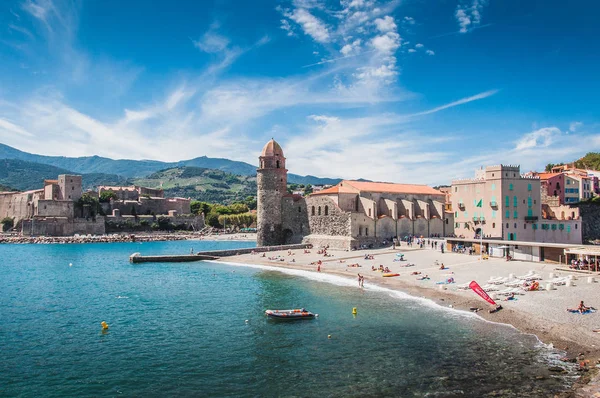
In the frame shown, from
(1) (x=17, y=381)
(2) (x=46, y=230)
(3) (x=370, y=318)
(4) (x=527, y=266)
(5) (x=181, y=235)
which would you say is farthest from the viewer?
(5) (x=181, y=235)

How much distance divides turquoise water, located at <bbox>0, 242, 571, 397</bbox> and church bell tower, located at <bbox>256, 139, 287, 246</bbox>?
2328 centimetres

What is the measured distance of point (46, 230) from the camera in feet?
290

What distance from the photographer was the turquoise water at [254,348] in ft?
45.9

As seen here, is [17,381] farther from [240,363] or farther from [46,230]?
[46,230]

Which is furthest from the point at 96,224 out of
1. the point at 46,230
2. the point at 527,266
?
the point at 527,266

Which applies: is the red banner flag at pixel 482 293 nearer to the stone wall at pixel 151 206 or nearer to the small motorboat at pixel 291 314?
the small motorboat at pixel 291 314

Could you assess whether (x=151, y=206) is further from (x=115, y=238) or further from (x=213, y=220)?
(x=115, y=238)

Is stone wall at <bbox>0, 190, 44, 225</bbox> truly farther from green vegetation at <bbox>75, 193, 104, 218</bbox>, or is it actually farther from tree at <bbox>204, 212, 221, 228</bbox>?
tree at <bbox>204, 212, 221, 228</bbox>

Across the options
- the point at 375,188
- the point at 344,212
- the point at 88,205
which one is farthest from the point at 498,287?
the point at 88,205

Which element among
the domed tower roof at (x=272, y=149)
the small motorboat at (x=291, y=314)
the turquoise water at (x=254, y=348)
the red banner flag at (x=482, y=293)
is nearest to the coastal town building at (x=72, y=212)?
the domed tower roof at (x=272, y=149)

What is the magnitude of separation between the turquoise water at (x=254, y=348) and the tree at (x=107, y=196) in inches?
2972

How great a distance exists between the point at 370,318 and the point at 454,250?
2099 centimetres

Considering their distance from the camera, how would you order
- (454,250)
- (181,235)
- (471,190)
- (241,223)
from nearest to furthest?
(454,250) < (471,190) < (181,235) < (241,223)

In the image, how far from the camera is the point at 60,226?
8969 cm
